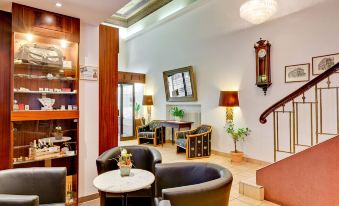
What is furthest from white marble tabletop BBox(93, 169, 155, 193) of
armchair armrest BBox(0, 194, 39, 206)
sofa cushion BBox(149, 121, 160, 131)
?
sofa cushion BBox(149, 121, 160, 131)

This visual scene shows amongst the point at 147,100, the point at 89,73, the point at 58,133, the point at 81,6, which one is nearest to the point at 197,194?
the point at 58,133

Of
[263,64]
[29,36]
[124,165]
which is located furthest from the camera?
[263,64]

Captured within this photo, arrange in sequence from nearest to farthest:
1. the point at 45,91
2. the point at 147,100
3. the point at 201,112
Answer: the point at 45,91 → the point at 201,112 → the point at 147,100

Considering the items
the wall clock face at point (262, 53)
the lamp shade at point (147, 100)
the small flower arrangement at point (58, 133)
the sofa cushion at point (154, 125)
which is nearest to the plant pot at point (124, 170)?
the small flower arrangement at point (58, 133)

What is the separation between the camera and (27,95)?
9.79ft

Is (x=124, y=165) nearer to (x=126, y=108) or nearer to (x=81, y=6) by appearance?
(x=81, y=6)

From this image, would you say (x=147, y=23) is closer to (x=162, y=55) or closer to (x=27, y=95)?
(x=162, y=55)

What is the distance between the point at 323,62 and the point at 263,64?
118 centimetres

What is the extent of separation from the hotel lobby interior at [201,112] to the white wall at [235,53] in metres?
0.03

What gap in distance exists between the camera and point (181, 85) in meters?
7.25

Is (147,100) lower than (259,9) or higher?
lower

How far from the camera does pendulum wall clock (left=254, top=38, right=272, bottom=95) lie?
16.1 ft

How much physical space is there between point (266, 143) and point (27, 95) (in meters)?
4.79

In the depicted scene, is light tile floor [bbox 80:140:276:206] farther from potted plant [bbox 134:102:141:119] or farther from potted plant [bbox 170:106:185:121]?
potted plant [bbox 134:102:141:119]
